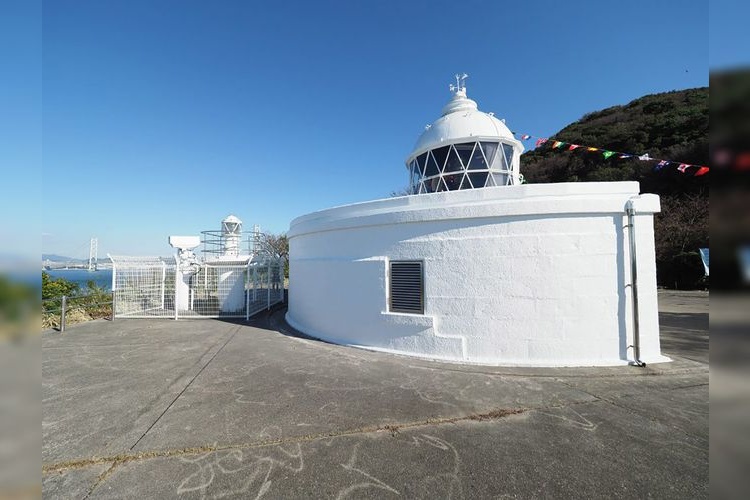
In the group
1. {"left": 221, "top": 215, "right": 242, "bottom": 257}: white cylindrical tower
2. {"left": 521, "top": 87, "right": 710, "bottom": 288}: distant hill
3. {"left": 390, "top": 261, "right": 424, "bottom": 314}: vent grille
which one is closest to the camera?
{"left": 390, "top": 261, "right": 424, "bottom": 314}: vent grille

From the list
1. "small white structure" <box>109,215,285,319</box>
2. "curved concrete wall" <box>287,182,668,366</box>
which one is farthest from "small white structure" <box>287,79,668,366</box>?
"small white structure" <box>109,215,285,319</box>

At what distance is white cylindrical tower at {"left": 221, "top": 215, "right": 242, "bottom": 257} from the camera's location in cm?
1530

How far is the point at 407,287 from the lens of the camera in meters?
6.53

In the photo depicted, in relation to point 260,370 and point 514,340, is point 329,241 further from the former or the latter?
point 514,340

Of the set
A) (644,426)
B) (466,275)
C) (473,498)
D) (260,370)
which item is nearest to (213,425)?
(260,370)

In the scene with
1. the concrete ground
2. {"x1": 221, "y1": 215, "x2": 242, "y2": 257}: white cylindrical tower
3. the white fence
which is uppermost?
{"x1": 221, "y1": 215, "x2": 242, "y2": 257}: white cylindrical tower

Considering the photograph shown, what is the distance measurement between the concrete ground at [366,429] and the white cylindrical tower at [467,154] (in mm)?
5312

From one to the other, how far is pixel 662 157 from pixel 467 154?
2656cm

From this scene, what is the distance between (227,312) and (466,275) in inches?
376

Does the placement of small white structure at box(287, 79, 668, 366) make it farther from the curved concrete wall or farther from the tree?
the tree

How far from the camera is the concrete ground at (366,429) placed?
2836mm

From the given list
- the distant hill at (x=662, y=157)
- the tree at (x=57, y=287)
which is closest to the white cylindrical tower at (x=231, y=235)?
the tree at (x=57, y=287)

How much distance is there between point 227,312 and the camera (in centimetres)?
1183

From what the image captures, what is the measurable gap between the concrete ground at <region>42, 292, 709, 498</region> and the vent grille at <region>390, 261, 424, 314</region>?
104 centimetres
